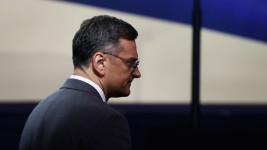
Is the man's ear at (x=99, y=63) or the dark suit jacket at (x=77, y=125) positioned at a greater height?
the man's ear at (x=99, y=63)

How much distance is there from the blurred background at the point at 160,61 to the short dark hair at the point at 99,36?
117cm

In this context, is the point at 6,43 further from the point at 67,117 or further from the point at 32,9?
the point at 67,117

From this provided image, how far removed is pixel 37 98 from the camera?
2449 mm

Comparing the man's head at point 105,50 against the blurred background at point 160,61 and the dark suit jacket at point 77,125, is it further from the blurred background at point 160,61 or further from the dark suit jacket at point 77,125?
the blurred background at point 160,61

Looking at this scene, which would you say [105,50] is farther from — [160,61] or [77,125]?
[160,61]

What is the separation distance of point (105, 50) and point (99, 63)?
3 cm

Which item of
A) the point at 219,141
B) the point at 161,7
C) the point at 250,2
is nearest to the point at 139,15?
the point at 161,7

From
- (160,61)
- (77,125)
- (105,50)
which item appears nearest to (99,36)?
(105,50)

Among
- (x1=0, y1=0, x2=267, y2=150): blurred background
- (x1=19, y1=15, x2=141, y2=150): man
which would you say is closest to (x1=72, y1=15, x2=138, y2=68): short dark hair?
(x1=19, y1=15, x2=141, y2=150): man

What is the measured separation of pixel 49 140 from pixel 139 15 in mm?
1794

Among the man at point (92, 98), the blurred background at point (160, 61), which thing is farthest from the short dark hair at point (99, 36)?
the blurred background at point (160, 61)

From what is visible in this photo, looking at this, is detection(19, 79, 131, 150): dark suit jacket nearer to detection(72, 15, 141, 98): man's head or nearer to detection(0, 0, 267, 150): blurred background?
detection(72, 15, 141, 98): man's head

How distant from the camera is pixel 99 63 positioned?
93 cm

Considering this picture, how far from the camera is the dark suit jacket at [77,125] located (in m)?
0.85
